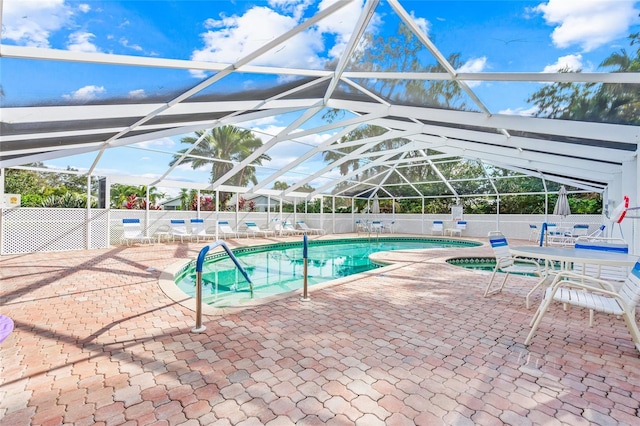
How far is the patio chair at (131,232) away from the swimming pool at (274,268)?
3080mm

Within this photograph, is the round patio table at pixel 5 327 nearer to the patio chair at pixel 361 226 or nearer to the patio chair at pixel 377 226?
the patio chair at pixel 377 226

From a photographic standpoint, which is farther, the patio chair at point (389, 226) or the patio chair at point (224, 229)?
the patio chair at point (389, 226)

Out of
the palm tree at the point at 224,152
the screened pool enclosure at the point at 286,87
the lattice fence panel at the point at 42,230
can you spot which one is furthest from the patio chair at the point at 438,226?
the lattice fence panel at the point at 42,230

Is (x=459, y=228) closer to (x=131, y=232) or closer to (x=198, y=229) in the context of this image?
(x=198, y=229)

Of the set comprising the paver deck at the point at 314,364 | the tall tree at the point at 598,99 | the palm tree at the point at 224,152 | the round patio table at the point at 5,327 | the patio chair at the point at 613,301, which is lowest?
the paver deck at the point at 314,364

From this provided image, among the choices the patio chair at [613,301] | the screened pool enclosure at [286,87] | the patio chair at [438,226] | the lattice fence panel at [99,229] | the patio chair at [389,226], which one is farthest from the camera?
the patio chair at [389,226]

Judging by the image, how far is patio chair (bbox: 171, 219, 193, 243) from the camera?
12.8 m

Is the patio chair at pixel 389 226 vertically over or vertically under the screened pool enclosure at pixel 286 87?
under

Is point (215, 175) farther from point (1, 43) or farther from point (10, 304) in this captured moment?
point (1, 43)

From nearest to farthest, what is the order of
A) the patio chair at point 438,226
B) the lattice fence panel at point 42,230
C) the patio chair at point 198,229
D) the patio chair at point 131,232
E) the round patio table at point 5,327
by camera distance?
1. the round patio table at point 5,327
2. the lattice fence panel at point 42,230
3. the patio chair at point 131,232
4. the patio chair at point 198,229
5. the patio chair at point 438,226

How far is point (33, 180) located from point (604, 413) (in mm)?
24012

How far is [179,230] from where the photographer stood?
13.0 m

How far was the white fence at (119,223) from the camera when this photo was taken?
9.09 meters

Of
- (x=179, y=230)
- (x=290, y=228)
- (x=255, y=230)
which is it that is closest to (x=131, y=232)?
(x=179, y=230)
